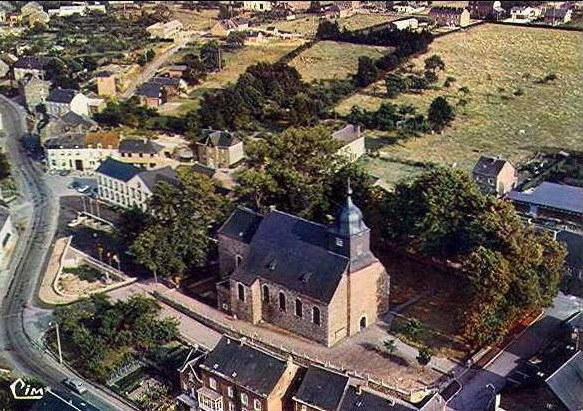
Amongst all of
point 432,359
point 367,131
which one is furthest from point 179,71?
point 432,359

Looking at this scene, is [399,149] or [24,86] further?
[24,86]

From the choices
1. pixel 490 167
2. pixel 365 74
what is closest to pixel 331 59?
pixel 365 74

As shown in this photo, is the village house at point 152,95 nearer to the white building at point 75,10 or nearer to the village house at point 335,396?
the white building at point 75,10

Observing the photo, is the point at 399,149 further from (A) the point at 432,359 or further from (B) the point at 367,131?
(A) the point at 432,359

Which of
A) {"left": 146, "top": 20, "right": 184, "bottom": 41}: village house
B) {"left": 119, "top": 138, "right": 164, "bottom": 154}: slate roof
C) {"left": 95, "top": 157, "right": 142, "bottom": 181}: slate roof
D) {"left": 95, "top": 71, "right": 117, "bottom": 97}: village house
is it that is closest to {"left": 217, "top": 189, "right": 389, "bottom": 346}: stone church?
{"left": 95, "top": 157, "right": 142, "bottom": 181}: slate roof

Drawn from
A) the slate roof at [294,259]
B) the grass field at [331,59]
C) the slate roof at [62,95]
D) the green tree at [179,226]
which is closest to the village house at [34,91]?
the slate roof at [62,95]

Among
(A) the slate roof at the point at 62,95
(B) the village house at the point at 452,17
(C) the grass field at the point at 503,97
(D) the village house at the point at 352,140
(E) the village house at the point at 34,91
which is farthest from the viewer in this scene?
(B) the village house at the point at 452,17

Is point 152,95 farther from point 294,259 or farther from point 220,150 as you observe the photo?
point 294,259
